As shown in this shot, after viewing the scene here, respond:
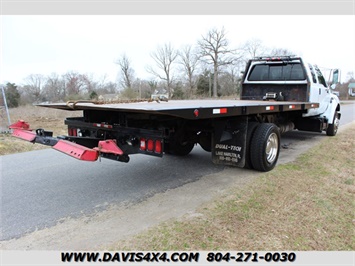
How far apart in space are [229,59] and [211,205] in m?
46.6

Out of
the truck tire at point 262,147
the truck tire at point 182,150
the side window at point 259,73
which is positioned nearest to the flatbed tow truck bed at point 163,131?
the truck tire at point 262,147

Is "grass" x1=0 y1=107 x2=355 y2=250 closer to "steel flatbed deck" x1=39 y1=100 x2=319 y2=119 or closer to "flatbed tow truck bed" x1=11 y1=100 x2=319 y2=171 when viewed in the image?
"flatbed tow truck bed" x1=11 y1=100 x2=319 y2=171

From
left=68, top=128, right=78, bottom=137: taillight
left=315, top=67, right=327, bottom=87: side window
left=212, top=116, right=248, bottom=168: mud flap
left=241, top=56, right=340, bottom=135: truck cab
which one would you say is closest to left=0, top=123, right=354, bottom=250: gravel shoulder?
left=212, top=116, right=248, bottom=168: mud flap

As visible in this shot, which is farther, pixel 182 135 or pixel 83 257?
pixel 182 135

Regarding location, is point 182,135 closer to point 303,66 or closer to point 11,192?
point 11,192

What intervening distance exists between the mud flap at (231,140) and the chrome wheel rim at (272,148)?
2.38ft

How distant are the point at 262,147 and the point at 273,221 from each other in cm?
185

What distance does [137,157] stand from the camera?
6.17 metres

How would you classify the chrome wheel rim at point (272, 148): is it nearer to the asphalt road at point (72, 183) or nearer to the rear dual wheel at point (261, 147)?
the rear dual wheel at point (261, 147)

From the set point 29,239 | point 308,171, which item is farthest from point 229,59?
point 29,239

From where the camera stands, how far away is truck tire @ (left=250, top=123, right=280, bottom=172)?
482 centimetres

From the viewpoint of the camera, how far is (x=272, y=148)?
17.3 feet

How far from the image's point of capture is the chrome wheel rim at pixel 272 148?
514 centimetres

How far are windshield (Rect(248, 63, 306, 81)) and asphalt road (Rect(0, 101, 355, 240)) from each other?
252cm
